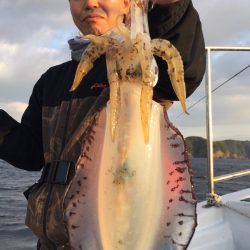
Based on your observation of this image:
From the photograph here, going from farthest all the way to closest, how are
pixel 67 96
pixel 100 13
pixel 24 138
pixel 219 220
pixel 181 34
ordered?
pixel 219 220, pixel 24 138, pixel 67 96, pixel 100 13, pixel 181 34

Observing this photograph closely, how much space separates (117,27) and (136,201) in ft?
2.05

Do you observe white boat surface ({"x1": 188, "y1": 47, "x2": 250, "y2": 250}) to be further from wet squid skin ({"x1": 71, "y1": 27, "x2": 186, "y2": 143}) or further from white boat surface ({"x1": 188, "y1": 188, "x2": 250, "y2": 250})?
wet squid skin ({"x1": 71, "y1": 27, "x2": 186, "y2": 143})

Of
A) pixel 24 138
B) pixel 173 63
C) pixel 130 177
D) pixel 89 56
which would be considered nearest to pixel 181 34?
pixel 173 63

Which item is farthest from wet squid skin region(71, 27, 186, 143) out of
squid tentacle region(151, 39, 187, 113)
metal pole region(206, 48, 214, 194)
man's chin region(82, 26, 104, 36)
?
metal pole region(206, 48, 214, 194)

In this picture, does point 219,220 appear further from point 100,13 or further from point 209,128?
point 100,13

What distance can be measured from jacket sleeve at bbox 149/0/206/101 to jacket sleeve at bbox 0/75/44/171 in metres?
1.07

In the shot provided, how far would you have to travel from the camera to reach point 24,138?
113 inches

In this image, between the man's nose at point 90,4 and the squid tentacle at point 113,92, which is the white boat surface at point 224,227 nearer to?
the man's nose at point 90,4

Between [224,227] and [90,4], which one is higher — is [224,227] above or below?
below

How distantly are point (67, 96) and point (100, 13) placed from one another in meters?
0.51

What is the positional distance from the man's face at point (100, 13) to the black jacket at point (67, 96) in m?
0.21

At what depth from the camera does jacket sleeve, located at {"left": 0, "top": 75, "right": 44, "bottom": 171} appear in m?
2.87

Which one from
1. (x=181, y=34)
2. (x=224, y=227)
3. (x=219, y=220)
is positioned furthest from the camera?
(x=219, y=220)

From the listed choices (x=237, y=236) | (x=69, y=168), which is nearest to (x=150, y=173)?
(x=69, y=168)
